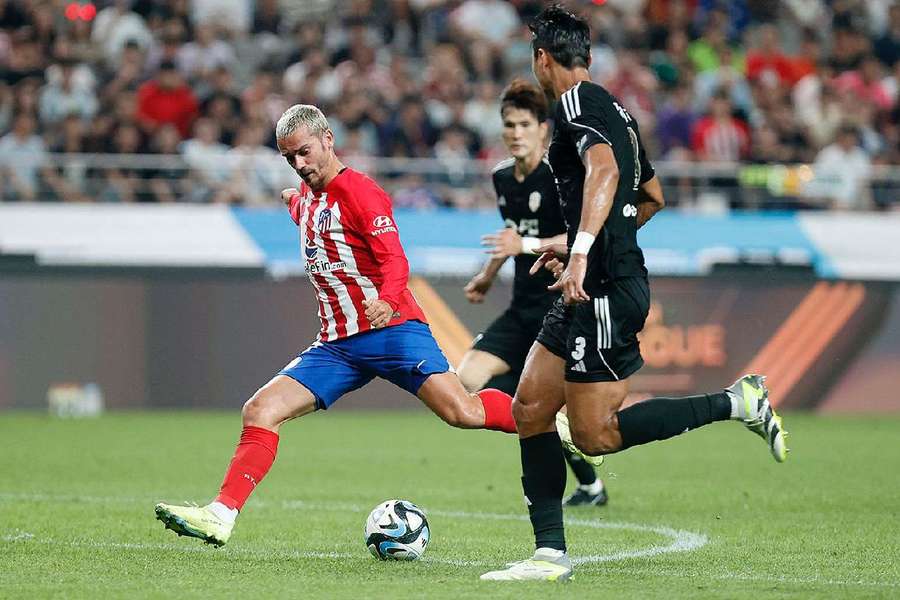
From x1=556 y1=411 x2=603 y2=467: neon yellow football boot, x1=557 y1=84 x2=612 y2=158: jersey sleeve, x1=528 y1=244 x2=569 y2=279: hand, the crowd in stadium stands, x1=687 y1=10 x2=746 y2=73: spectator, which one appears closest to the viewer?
x1=557 y1=84 x2=612 y2=158: jersey sleeve

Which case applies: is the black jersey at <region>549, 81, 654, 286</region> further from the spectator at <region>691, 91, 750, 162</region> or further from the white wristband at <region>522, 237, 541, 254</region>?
the spectator at <region>691, 91, 750, 162</region>

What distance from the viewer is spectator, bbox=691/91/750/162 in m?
18.7

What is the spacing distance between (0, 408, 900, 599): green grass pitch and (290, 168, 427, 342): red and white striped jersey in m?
1.19

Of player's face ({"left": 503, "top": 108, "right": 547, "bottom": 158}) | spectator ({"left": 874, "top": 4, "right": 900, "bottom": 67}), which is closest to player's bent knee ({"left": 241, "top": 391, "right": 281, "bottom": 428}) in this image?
player's face ({"left": 503, "top": 108, "right": 547, "bottom": 158})

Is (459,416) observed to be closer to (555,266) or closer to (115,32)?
(555,266)

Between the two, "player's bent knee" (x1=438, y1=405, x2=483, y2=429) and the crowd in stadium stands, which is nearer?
"player's bent knee" (x1=438, y1=405, x2=483, y2=429)

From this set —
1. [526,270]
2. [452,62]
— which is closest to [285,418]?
[526,270]

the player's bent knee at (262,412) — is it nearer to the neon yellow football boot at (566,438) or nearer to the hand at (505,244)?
the neon yellow football boot at (566,438)

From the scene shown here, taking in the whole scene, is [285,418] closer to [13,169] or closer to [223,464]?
[223,464]

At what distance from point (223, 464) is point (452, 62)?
29.5ft

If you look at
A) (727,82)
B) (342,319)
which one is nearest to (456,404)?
(342,319)

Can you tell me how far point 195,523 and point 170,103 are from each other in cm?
1186

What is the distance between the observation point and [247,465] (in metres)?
7.02

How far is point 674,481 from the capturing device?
10820 millimetres
